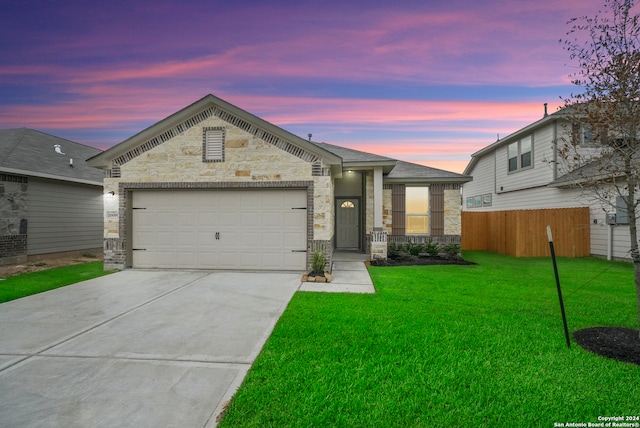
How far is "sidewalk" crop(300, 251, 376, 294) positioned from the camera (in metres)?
7.11

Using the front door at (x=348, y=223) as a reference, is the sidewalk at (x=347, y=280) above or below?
below

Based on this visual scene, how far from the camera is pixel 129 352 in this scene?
386 centimetres

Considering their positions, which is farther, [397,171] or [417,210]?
[397,171]

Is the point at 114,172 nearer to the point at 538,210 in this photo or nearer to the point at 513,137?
the point at 538,210

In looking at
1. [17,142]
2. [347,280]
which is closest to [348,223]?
[347,280]

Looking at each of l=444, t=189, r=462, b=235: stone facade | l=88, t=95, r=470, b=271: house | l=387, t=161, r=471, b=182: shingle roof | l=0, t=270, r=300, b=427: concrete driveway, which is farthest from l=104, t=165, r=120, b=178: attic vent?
l=444, t=189, r=462, b=235: stone facade

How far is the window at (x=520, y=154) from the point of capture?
51.6 feet

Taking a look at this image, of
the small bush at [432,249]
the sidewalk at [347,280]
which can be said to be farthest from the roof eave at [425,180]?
the sidewalk at [347,280]

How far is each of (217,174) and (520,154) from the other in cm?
1569

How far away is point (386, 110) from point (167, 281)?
37.0 feet

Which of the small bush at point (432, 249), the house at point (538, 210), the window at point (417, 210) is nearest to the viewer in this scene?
the house at point (538, 210)

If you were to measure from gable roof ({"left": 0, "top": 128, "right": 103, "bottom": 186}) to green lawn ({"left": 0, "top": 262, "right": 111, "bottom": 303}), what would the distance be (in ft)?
12.9

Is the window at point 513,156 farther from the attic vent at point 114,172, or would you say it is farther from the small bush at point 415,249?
the attic vent at point 114,172

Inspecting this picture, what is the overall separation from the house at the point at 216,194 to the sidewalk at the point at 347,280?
0.88 meters
